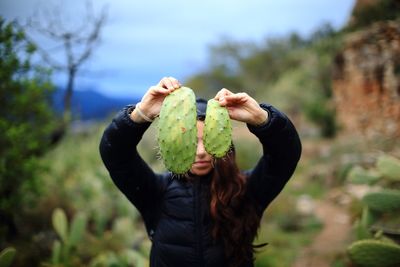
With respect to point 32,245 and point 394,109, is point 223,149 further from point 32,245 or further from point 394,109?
point 394,109

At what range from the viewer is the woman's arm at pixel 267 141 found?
61.0 inches

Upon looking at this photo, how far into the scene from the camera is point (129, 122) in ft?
5.20

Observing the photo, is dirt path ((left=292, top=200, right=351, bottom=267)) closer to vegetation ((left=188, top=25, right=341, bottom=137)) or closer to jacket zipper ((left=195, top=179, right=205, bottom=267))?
jacket zipper ((left=195, top=179, right=205, bottom=267))

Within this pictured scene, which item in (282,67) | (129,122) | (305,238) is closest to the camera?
(129,122)

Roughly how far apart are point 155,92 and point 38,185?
9.42 feet

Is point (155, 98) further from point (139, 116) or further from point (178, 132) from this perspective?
point (178, 132)

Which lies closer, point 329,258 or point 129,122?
point 129,122

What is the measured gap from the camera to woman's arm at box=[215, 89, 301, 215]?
5.08 feet

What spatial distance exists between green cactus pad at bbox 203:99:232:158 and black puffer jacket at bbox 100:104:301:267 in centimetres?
23

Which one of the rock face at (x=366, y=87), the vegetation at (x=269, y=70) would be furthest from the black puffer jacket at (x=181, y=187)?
the vegetation at (x=269, y=70)

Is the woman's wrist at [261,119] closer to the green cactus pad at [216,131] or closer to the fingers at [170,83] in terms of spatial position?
the green cactus pad at [216,131]

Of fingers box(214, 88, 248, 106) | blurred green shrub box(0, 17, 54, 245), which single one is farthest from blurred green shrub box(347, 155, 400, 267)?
blurred green shrub box(0, 17, 54, 245)

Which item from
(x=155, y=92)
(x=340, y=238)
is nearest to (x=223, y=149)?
(x=155, y=92)

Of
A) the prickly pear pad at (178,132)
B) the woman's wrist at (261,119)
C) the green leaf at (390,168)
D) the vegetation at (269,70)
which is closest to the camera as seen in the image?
the prickly pear pad at (178,132)
